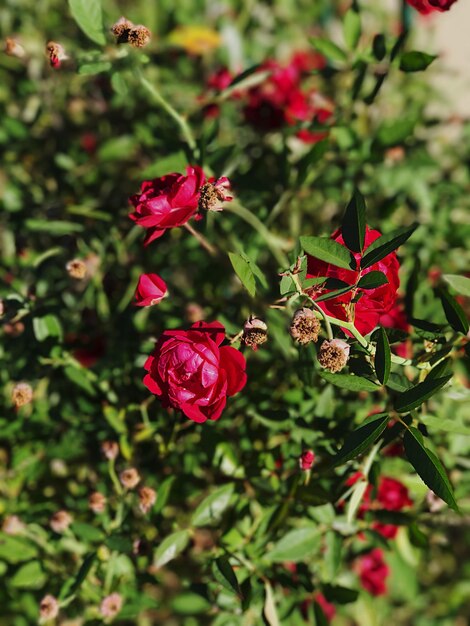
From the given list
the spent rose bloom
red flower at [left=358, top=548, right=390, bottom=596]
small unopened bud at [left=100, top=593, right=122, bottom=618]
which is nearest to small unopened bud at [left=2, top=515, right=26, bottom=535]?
small unopened bud at [left=100, top=593, right=122, bottom=618]

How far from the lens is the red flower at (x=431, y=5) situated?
3.25 ft

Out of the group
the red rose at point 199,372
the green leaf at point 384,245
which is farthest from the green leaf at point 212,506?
the green leaf at point 384,245

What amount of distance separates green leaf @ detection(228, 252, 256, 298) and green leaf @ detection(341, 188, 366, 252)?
0.50 ft

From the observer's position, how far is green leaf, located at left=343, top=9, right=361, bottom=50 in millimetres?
1208

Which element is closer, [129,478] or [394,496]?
[129,478]

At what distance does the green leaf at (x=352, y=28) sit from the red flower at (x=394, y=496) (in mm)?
919

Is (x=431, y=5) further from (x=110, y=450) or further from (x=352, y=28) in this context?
(x=110, y=450)

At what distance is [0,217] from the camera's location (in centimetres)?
153

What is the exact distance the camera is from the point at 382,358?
2.50ft

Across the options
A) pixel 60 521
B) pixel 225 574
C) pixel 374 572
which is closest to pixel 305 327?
pixel 225 574

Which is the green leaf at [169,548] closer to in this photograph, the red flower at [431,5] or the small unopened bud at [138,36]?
the small unopened bud at [138,36]

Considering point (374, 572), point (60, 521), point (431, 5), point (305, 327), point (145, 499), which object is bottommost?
point (374, 572)

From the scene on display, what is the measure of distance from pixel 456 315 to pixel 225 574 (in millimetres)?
542

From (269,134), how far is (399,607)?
1692 millimetres
